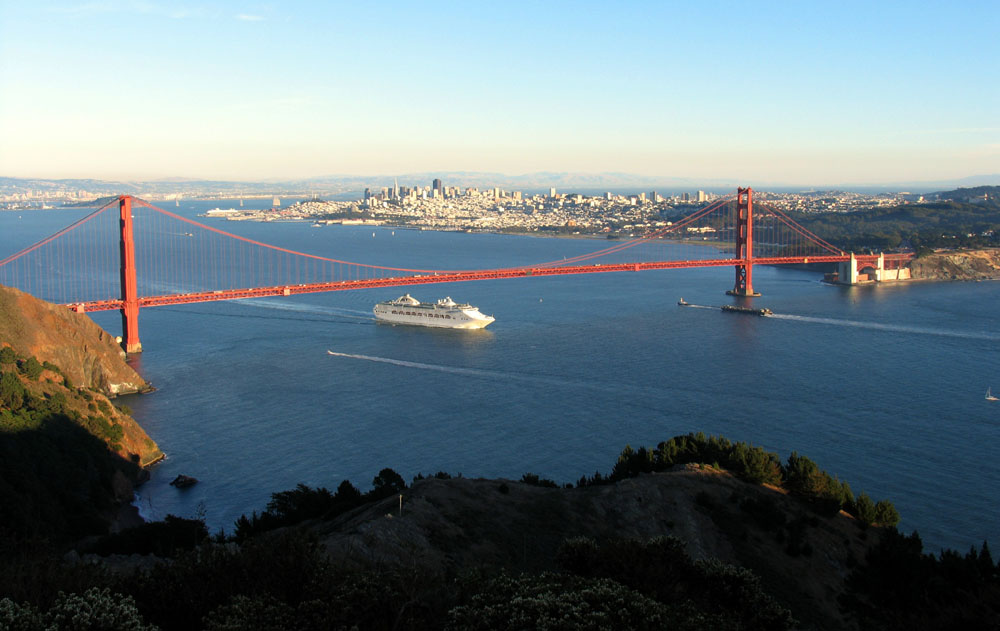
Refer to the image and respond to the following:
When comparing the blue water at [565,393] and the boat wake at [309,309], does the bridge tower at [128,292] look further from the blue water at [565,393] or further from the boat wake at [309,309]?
the boat wake at [309,309]

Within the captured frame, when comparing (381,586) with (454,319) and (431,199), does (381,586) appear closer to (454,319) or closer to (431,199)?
(454,319)

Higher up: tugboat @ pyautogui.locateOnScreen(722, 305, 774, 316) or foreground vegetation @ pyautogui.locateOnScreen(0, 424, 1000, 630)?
foreground vegetation @ pyautogui.locateOnScreen(0, 424, 1000, 630)

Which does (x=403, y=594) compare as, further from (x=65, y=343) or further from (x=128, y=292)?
(x=128, y=292)

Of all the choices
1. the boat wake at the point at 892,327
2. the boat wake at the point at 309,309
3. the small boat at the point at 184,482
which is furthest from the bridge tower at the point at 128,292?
the boat wake at the point at 892,327

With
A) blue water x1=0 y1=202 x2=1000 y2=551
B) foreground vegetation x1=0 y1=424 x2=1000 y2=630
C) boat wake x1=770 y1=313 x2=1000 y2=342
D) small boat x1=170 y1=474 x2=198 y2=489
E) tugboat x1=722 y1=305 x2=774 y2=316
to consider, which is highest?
foreground vegetation x1=0 y1=424 x2=1000 y2=630

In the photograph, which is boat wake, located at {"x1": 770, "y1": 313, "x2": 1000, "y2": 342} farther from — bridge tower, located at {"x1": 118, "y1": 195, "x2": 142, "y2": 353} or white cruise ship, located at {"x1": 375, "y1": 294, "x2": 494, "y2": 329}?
bridge tower, located at {"x1": 118, "y1": 195, "x2": 142, "y2": 353}

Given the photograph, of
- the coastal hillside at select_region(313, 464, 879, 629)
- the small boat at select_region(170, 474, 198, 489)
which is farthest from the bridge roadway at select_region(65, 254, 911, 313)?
the coastal hillside at select_region(313, 464, 879, 629)
